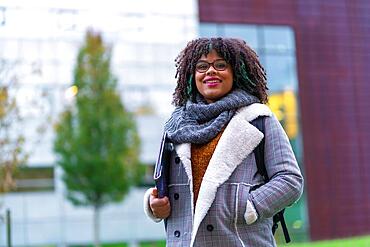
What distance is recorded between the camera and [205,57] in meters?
3.04

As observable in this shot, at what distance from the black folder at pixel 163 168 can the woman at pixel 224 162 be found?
0.02 metres

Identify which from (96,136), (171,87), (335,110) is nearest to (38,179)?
(96,136)

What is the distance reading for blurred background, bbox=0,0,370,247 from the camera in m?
26.6

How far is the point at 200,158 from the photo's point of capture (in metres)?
2.91

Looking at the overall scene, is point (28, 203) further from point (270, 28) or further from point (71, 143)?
point (270, 28)

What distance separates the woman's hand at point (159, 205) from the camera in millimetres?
2943

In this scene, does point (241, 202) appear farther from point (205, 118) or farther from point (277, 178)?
point (205, 118)

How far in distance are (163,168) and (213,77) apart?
1.22 feet

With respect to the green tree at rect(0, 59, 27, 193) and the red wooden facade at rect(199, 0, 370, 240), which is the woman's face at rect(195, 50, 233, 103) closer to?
the green tree at rect(0, 59, 27, 193)

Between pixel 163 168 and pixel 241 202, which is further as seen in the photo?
pixel 163 168

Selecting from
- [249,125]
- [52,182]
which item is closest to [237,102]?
[249,125]

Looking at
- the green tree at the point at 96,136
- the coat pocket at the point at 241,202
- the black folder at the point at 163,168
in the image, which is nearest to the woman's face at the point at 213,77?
the black folder at the point at 163,168

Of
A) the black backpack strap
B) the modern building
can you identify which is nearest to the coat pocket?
the black backpack strap

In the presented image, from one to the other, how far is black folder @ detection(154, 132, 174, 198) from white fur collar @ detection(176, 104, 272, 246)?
2.3 inches
